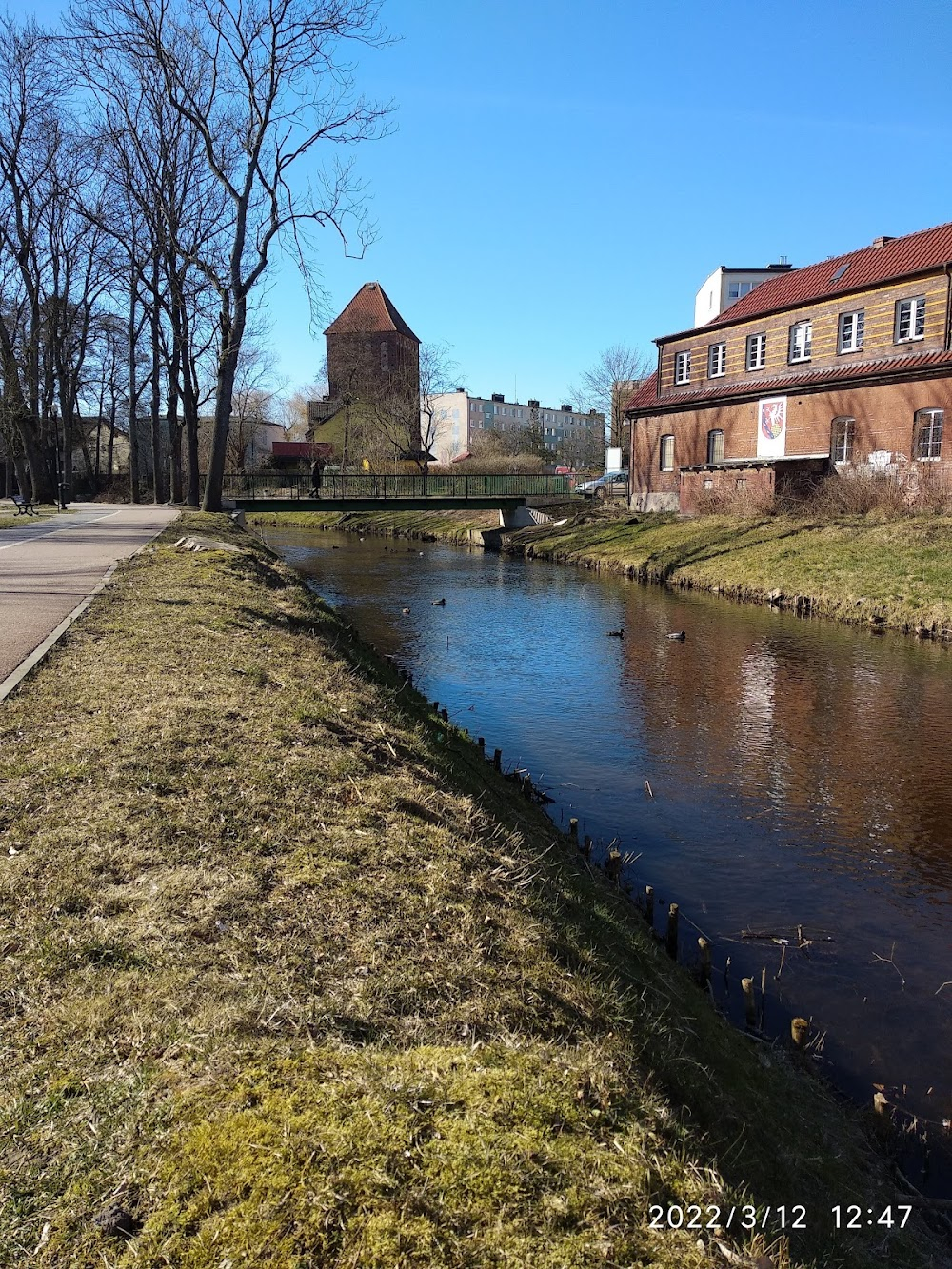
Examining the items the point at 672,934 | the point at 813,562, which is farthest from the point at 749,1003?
the point at 813,562

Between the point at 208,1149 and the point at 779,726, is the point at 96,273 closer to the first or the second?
the point at 779,726

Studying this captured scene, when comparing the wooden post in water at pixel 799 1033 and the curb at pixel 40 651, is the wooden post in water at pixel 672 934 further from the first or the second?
the curb at pixel 40 651

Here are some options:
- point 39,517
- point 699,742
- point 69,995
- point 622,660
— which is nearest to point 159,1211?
point 69,995

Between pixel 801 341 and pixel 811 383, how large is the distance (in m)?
2.85

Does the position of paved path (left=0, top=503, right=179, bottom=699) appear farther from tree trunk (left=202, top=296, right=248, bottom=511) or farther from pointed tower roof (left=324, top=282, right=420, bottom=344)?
pointed tower roof (left=324, top=282, right=420, bottom=344)

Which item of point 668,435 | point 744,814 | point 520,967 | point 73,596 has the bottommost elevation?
point 744,814

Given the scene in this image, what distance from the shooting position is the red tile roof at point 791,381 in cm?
2911

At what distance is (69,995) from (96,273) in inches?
1784

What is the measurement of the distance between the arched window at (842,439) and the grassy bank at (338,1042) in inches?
1154

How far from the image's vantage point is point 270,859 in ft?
15.9

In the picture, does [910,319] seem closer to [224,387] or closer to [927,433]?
[927,433]

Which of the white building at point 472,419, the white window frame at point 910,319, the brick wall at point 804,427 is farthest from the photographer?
the white building at point 472,419

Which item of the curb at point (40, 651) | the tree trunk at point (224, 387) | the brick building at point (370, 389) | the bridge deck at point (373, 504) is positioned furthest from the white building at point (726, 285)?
the curb at point (40, 651)

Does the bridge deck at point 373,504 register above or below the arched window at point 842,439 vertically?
below
